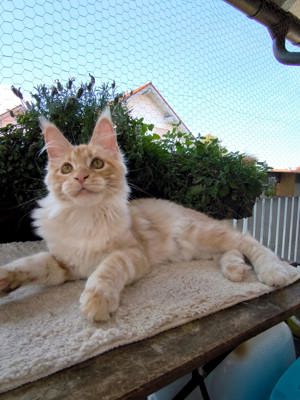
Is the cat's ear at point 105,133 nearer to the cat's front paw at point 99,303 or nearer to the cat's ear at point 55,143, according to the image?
the cat's ear at point 55,143

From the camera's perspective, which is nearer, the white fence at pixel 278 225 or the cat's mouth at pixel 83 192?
the cat's mouth at pixel 83 192

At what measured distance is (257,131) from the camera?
161 cm

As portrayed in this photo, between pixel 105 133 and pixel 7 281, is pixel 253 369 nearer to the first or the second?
pixel 7 281

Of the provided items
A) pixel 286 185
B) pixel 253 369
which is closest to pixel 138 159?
pixel 253 369

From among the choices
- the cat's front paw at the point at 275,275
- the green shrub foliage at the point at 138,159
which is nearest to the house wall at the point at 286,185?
the green shrub foliage at the point at 138,159

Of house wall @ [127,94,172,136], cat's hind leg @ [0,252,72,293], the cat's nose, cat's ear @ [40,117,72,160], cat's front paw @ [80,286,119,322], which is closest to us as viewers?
cat's front paw @ [80,286,119,322]

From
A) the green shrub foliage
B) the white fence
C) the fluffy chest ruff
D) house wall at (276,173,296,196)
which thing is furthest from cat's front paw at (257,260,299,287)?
house wall at (276,173,296,196)

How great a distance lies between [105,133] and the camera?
84 centimetres

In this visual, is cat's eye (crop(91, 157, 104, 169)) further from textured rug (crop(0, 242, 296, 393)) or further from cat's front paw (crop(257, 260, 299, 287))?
cat's front paw (crop(257, 260, 299, 287))

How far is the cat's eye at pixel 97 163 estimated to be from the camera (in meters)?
0.78

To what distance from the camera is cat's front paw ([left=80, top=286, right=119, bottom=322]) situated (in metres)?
0.49

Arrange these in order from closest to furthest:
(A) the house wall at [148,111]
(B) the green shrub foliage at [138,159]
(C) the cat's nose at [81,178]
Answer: (C) the cat's nose at [81,178] < (B) the green shrub foliage at [138,159] < (A) the house wall at [148,111]

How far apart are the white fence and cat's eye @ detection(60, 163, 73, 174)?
1.38m

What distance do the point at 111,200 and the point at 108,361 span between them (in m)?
0.45
